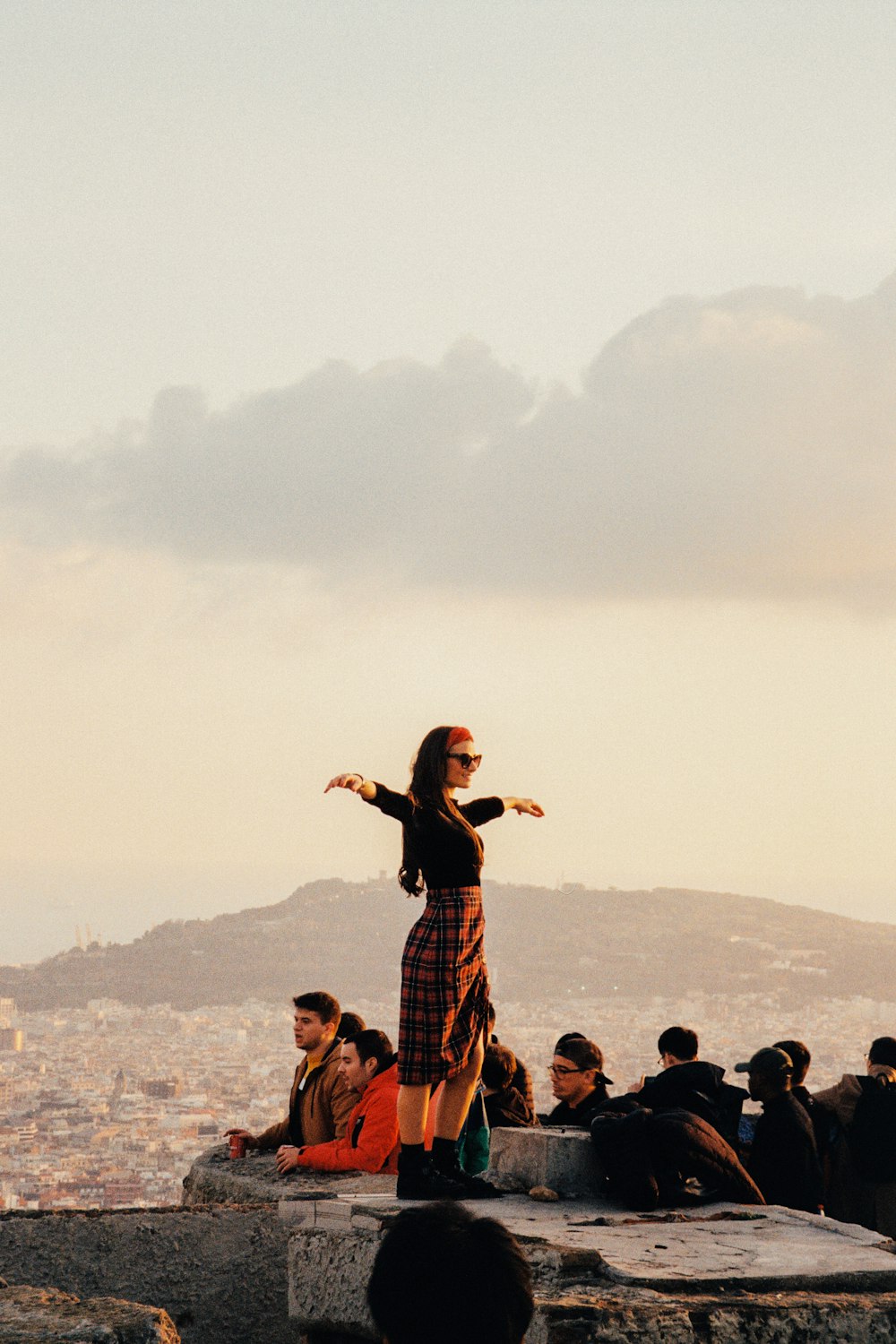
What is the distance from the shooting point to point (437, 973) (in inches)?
232

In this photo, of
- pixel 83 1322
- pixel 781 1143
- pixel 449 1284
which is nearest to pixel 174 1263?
pixel 83 1322

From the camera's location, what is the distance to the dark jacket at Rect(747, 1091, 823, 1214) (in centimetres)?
688

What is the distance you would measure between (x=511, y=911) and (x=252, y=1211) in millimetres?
57250

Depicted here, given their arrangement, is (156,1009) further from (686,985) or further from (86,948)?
(686,985)

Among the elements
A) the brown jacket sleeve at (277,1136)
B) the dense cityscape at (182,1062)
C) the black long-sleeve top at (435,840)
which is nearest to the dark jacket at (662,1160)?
the black long-sleeve top at (435,840)

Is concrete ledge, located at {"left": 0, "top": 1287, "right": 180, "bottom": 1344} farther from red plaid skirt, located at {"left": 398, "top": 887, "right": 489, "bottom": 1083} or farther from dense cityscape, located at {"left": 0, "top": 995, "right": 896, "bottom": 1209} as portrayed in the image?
Answer: dense cityscape, located at {"left": 0, "top": 995, "right": 896, "bottom": 1209}

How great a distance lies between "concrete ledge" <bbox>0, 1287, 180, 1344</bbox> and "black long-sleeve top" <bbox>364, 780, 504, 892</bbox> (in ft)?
7.58

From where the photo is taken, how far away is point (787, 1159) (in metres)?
6.93

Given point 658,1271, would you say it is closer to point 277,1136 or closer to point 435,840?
point 435,840

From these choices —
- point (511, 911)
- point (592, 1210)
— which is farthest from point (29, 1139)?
point (592, 1210)

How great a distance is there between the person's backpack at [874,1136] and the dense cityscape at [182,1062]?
581 inches

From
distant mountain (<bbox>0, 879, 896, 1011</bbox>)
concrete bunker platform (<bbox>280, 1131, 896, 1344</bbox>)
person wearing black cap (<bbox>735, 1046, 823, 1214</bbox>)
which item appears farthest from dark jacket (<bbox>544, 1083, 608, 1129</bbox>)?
distant mountain (<bbox>0, 879, 896, 1011</bbox>)

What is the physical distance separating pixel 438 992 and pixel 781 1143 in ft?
6.97

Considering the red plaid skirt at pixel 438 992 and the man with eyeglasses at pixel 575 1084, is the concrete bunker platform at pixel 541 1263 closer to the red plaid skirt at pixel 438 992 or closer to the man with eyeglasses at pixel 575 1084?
the red plaid skirt at pixel 438 992
